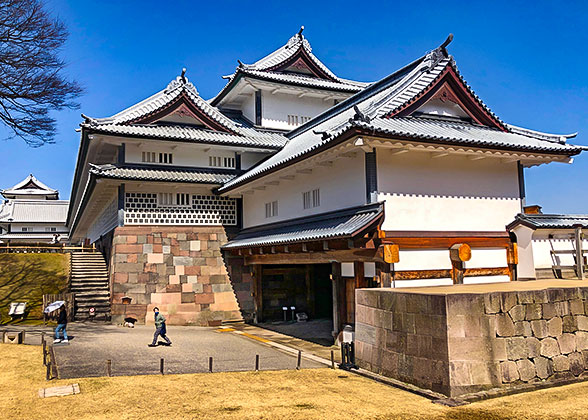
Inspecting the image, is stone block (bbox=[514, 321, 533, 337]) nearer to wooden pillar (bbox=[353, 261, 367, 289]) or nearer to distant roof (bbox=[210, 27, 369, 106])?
wooden pillar (bbox=[353, 261, 367, 289])

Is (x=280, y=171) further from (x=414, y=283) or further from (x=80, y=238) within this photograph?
(x=80, y=238)

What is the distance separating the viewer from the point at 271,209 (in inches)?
925

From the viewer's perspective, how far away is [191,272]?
24734 millimetres

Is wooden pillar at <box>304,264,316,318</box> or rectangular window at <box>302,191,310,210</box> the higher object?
rectangular window at <box>302,191,310,210</box>

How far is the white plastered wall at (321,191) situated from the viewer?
55.0 feet

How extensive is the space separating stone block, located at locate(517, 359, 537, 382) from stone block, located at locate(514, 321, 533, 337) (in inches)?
24.9

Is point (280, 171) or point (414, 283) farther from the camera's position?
point (280, 171)

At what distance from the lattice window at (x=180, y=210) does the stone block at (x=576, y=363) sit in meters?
18.0

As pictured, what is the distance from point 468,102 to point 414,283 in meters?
7.68

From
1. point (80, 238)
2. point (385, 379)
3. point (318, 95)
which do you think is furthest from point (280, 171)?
point (80, 238)

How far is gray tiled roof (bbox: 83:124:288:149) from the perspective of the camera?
23.7m

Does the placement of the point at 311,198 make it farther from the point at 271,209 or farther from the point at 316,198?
the point at 271,209

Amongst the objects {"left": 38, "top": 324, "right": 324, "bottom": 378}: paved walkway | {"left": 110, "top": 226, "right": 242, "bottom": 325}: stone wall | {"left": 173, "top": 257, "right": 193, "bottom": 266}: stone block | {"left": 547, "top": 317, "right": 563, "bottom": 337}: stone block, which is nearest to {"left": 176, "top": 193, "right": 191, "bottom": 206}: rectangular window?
{"left": 110, "top": 226, "right": 242, "bottom": 325}: stone wall

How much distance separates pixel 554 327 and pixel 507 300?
1847mm
